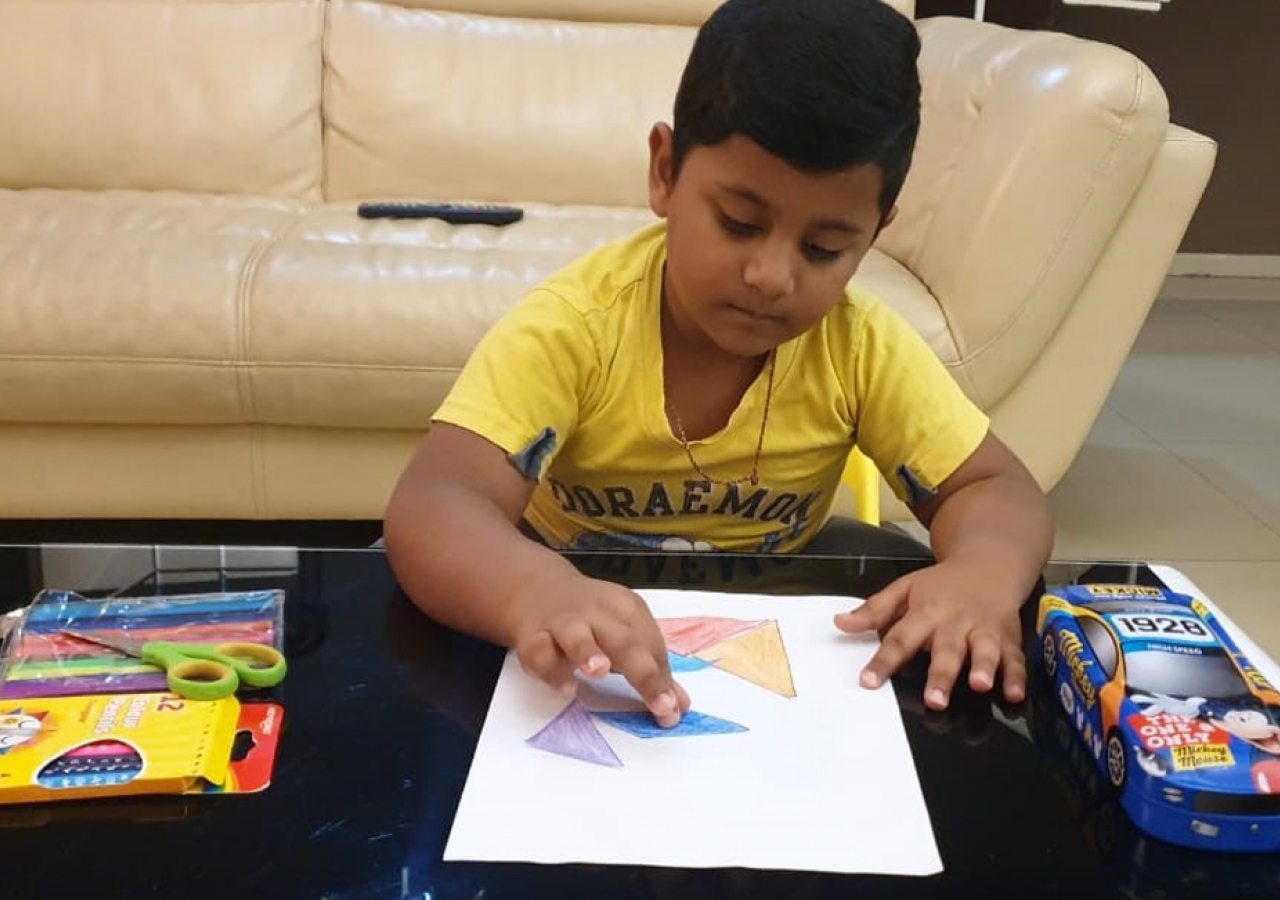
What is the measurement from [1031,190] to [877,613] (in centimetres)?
96

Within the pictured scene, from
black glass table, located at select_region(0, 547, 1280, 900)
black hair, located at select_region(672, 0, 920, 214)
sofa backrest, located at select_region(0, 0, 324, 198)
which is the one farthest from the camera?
sofa backrest, located at select_region(0, 0, 324, 198)

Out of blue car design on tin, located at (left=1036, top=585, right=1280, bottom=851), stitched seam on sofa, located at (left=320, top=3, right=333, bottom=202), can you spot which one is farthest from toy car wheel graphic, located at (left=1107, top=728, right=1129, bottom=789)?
stitched seam on sofa, located at (left=320, top=3, right=333, bottom=202)

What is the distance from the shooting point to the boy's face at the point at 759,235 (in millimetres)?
703

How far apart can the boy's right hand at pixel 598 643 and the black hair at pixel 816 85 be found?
280 mm

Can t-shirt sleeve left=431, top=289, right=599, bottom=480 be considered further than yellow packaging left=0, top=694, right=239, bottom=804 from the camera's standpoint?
Yes

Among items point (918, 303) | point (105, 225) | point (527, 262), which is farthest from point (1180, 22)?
point (105, 225)

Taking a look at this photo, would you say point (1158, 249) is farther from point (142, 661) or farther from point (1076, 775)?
point (142, 661)

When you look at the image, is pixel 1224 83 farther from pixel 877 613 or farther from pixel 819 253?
pixel 877 613

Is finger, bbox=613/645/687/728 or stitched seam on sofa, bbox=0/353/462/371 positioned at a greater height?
finger, bbox=613/645/687/728

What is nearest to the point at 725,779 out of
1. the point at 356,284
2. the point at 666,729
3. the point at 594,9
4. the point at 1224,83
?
the point at 666,729

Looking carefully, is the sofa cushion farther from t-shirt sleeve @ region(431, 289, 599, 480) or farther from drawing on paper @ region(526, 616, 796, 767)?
drawing on paper @ region(526, 616, 796, 767)

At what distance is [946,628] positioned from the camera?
633 millimetres

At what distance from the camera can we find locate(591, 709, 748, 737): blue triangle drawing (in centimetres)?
56

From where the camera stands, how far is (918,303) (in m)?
1.53
